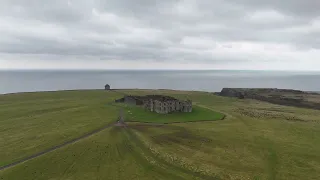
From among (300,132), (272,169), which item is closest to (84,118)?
(272,169)

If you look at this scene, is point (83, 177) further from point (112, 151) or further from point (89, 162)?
point (112, 151)

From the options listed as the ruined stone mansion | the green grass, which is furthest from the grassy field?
the ruined stone mansion

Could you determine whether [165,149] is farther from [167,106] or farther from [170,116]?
[167,106]

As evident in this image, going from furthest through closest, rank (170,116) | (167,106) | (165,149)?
(167,106) < (170,116) < (165,149)

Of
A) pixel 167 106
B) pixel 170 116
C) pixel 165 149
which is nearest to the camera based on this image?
pixel 165 149

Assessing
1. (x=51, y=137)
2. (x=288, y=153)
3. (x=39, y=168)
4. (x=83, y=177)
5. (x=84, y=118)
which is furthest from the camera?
(x=84, y=118)

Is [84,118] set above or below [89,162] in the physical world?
above

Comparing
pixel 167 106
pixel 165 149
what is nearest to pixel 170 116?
pixel 167 106
